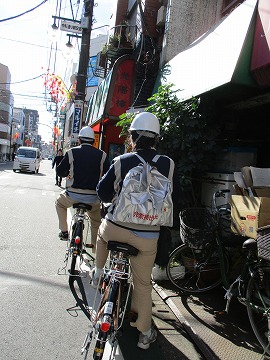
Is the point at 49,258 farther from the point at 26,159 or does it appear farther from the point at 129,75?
the point at 26,159

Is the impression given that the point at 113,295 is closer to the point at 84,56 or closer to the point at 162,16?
the point at 162,16

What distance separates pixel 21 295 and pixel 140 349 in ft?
5.51

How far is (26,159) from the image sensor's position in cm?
2698

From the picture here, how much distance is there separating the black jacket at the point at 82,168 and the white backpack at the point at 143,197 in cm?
222

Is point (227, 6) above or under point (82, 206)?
above

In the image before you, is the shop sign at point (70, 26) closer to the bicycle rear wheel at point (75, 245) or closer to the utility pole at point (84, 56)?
the utility pole at point (84, 56)

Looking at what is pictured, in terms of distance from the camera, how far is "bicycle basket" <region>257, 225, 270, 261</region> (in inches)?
125

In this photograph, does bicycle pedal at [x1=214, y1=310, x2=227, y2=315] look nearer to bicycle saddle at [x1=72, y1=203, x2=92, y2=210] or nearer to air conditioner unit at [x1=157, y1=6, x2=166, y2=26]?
bicycle saddle at [x1=72, y1=203, x2=92, y2=210]

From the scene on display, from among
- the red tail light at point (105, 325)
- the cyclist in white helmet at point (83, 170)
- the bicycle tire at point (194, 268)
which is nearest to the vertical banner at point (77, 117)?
the cyclist in white helmet at point (83, 170)

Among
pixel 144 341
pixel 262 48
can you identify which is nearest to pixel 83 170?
pixel 144 341

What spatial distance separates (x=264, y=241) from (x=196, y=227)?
1.70 m

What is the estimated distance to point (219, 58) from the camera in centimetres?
492

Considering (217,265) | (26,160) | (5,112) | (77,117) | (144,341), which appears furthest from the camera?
(5,112)

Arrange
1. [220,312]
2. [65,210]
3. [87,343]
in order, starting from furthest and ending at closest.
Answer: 1. [65,210]
2. [220,312]
3. [87,343]
